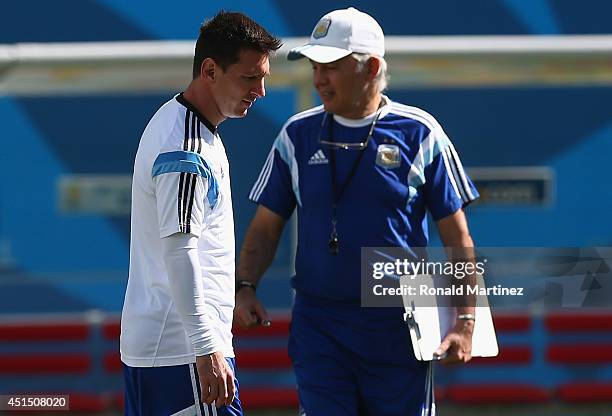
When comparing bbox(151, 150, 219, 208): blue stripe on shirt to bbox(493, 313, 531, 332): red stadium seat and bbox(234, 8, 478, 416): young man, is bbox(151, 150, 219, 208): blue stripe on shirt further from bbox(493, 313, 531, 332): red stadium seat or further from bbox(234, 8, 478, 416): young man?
bbox(493, 313, 531, 332): red stadium seat

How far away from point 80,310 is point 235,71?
283cm

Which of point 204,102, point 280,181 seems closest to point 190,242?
point 204,102

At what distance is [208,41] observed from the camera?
298cm

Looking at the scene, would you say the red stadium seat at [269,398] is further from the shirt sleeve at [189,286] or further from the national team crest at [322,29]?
the shirt sleeve at [189,286]

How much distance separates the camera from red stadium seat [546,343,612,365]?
19.1 feet

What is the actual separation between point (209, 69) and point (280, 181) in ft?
2.54

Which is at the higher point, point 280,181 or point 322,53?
point 322,53

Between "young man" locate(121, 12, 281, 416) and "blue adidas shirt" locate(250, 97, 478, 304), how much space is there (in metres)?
0.57

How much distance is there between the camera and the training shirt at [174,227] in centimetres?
282

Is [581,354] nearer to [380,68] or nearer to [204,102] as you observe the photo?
[380,68]

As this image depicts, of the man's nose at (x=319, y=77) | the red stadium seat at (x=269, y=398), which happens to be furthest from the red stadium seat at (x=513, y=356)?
the man's nose at (x=319, y=77)

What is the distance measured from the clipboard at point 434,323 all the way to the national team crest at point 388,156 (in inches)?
13.1

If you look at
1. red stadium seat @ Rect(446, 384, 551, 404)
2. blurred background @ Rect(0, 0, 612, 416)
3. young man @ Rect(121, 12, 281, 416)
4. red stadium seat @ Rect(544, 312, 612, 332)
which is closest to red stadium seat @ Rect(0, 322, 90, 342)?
blurred background @ Rect(0, 0, 612, 416)

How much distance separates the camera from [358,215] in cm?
353
